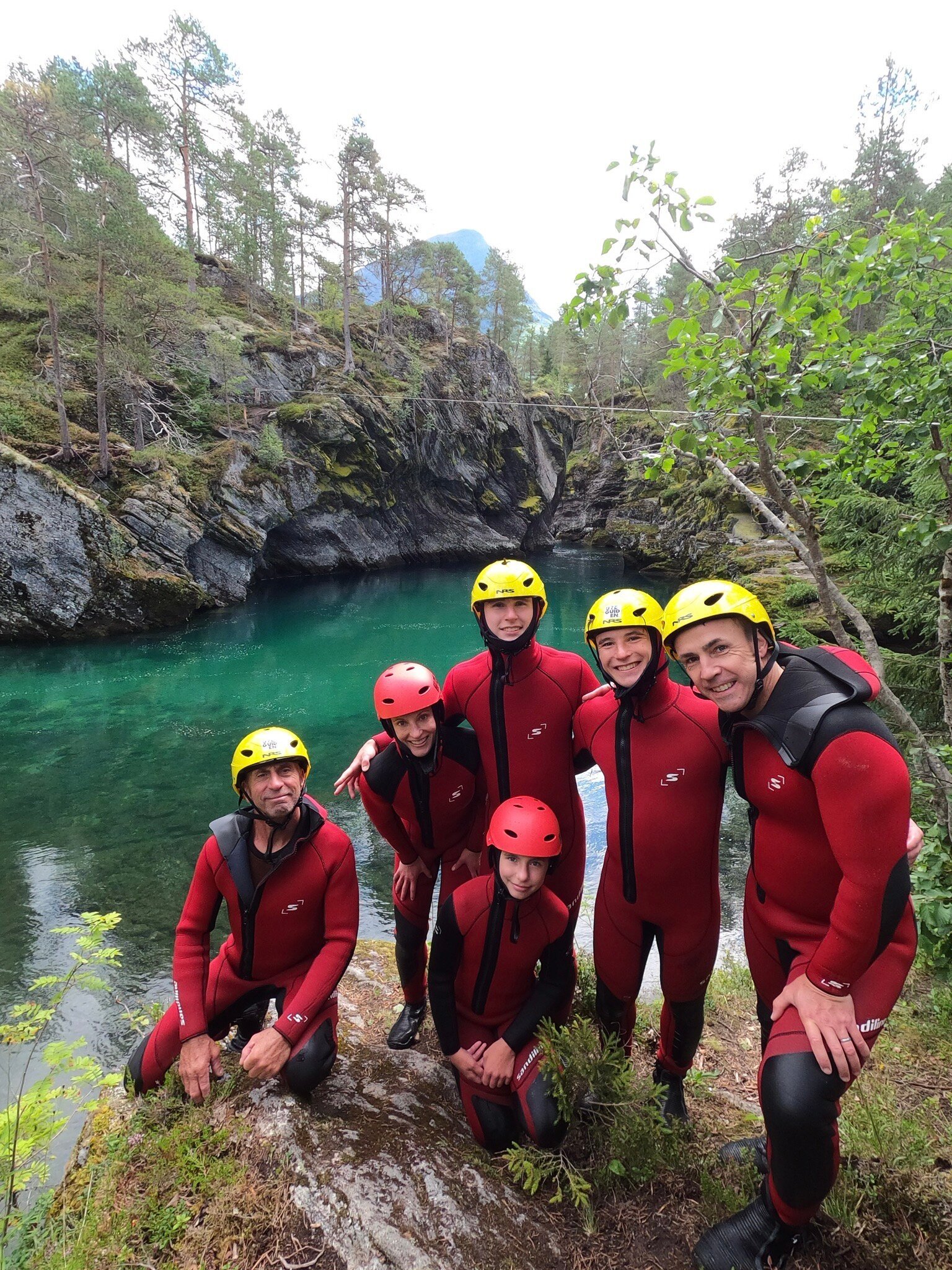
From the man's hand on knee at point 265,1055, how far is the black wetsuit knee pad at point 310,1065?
2.2 inches

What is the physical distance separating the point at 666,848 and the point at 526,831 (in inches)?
27.5

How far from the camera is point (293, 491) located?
2803 centimetres

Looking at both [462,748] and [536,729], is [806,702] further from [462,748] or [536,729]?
[462,748]

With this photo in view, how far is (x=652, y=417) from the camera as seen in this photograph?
3844 millimetres

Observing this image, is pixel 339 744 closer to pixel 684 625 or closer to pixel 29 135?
pixel 684 625

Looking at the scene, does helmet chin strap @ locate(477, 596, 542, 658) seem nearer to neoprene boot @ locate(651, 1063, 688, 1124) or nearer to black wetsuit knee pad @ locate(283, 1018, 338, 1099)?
black wetsuit knee pad @ locate(283, 1018, 338, 1099)

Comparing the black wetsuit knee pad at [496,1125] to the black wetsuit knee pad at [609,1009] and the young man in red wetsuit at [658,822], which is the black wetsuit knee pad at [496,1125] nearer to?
the black wetsuit knee pad at [609,1009]

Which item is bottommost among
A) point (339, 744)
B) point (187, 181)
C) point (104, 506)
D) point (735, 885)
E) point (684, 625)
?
point (735, 885)

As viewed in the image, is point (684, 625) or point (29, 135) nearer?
point (684, 625)

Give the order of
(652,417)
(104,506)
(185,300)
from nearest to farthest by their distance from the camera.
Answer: (652,417) < (104,506) < (185,300)

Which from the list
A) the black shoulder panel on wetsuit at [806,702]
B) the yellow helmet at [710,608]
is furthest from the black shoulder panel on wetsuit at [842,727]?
the yellow helmet at [710,608]

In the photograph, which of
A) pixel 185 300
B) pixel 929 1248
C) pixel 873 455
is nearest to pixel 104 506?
pixel 185 300

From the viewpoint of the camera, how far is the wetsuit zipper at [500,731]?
3457 millimetres

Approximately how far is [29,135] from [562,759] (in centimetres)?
2364
